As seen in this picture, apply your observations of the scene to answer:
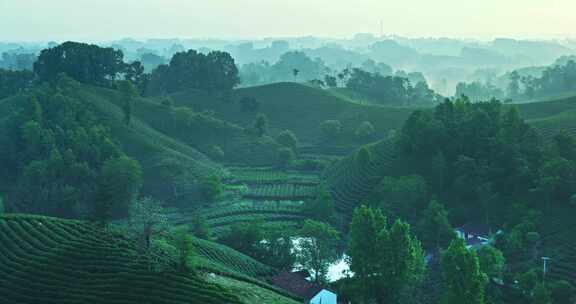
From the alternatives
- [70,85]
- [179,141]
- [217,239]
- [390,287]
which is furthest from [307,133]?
[390,287]

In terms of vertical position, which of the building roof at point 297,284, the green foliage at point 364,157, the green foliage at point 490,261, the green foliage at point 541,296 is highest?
the green foliage at point 364,157

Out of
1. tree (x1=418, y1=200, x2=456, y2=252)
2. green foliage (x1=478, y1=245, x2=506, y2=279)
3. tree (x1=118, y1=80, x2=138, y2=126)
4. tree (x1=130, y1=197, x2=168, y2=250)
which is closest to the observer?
tree (x1=130, y1=197, x2=168, y2=250)

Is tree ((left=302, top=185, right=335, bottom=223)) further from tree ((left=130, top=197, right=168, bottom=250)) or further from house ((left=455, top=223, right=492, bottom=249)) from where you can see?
tree ((left=130, top=197, right=168, bottom=250))

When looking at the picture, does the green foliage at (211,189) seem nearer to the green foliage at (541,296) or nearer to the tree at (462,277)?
the tree at (462,277)

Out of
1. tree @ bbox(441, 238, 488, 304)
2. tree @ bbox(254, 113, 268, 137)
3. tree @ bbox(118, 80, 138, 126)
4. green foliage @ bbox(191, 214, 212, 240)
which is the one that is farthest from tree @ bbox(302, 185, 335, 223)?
tree @ bbox(118, 80, 138, 126)

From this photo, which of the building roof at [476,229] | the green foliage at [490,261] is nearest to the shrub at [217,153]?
the building roof at [476,229]

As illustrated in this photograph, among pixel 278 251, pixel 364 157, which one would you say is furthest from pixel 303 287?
pixel 364 157
